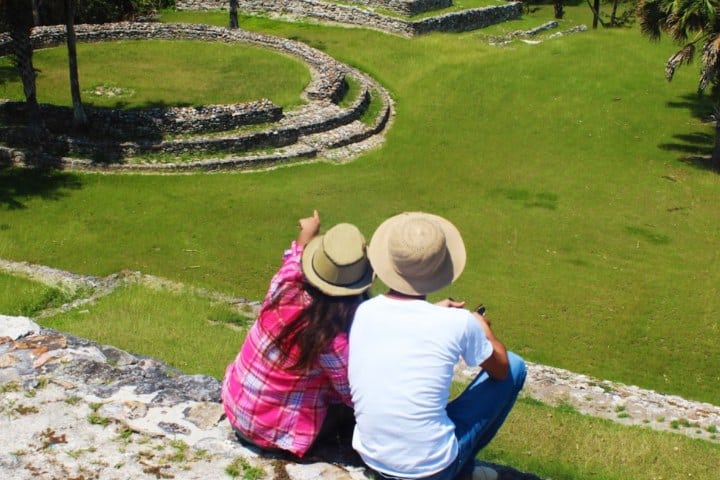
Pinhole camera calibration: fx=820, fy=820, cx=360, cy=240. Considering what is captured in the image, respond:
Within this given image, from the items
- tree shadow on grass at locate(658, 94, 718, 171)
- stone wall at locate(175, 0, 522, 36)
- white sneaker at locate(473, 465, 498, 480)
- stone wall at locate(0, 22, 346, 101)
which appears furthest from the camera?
stone wall at locate(175, 0, 522, 36)

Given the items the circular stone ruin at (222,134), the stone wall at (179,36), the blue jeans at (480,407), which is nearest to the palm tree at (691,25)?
the circular stone ruin at (222,134)

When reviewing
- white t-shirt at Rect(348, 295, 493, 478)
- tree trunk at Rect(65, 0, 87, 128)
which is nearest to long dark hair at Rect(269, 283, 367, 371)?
white t-shirt at Rect(348, 295, 493, 478)

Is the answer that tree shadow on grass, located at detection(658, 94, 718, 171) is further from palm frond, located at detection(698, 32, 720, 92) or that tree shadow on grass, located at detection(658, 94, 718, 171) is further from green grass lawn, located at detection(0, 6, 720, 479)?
palm frond, located at detection(698, 32, 720, 92)

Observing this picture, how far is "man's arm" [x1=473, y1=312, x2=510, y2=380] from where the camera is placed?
506 cm

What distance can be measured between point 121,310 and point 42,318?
1.15 metres

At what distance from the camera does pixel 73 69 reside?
21.8 m

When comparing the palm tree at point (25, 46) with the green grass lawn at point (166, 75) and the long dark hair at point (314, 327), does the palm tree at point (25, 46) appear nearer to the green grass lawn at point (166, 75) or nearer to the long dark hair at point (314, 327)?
the green grass lawn at point (166, 75)

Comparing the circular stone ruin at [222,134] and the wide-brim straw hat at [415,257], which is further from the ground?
the wide-brim straw hat at [415,257]

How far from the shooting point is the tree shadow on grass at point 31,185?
18.6 meters

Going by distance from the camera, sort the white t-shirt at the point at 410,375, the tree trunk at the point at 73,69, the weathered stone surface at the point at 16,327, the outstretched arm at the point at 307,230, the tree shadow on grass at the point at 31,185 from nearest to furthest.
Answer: the white t-shirt at the point at 410,375, the outstretched arm at the point at 307,230, the weathered stone surface at the point at 16,327, the tree shadow on grass at the point at 31,185, the tree trunk at the point at 73,69

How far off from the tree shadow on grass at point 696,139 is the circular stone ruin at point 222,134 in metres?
8.59

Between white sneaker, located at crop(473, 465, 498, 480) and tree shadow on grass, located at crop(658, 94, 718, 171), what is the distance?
1902 cm

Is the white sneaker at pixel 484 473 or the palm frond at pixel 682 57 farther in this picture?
the palm frond at pixel 682 57

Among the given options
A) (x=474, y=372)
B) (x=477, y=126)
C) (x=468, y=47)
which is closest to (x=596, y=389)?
(x=474, y=372)
